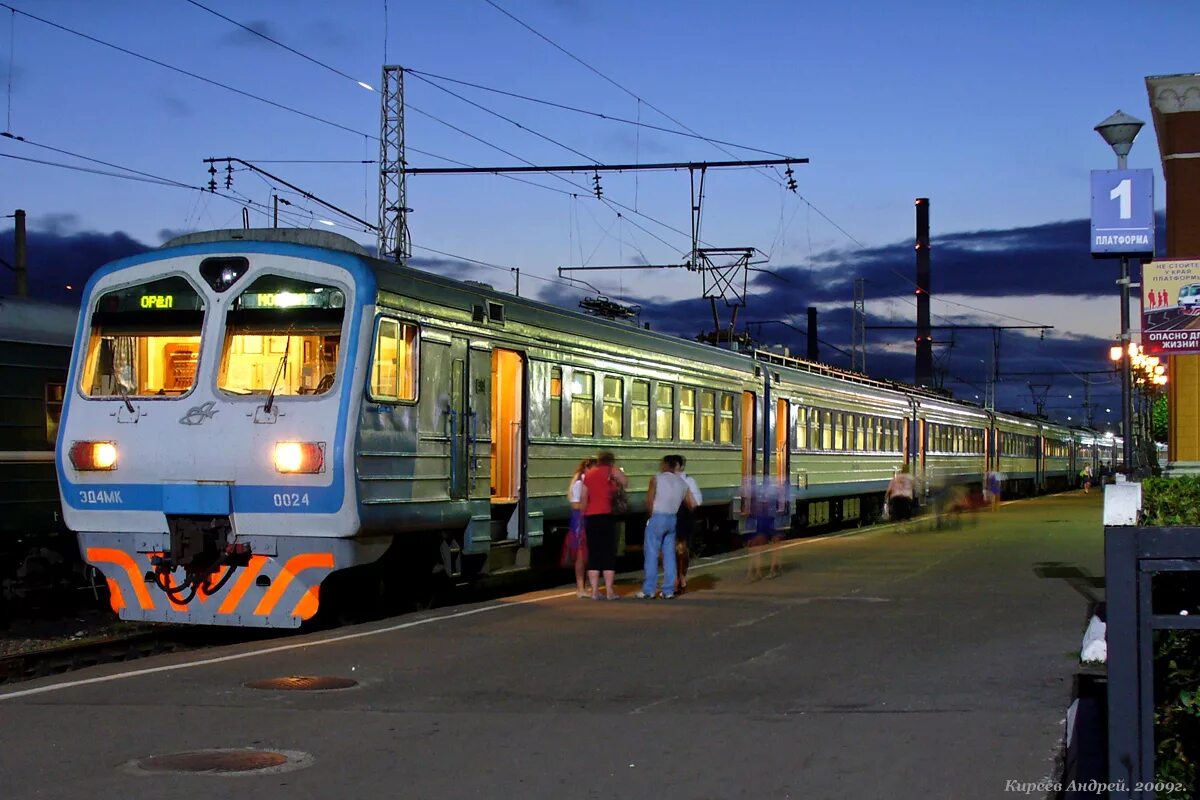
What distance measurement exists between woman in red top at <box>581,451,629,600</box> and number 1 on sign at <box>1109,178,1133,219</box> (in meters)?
6.44

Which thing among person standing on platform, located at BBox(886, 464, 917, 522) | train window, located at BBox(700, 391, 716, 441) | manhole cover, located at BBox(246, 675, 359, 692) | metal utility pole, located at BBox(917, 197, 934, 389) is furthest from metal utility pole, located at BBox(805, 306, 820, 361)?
manhole cover, located at BBox(246, 675, 359, 692)

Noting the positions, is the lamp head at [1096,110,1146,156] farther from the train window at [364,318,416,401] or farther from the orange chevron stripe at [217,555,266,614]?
the orange chevron stripe at [217,555,266,614]

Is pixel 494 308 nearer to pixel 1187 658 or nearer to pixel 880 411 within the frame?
pixel 1187 658

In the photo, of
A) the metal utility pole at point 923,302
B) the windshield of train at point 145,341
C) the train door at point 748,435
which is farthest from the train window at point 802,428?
the metal utility pole at point 923,302

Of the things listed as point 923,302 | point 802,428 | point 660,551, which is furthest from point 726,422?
point 923,302

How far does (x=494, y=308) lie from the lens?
1488cm

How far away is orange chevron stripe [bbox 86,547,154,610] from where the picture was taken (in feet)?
40.2

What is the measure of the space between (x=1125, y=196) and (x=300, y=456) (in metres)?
9.76

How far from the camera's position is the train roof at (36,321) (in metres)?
15.4

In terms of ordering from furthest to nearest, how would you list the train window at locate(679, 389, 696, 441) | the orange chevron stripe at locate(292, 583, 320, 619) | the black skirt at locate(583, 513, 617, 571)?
the train window at locate(679, 389, 696, 441)
the black skirt at locate(583, 513, 617, 571)
the orange chevron stripe at locate(292, 583, 320, 619)

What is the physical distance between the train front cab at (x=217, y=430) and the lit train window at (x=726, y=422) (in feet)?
35.6

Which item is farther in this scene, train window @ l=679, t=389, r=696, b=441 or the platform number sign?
train window @ l=679, t=389, r=696, b=441

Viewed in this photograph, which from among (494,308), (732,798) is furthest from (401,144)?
(732,798)

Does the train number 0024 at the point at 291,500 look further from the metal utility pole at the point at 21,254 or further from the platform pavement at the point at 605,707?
the metal utility pole at the point at 21,254
